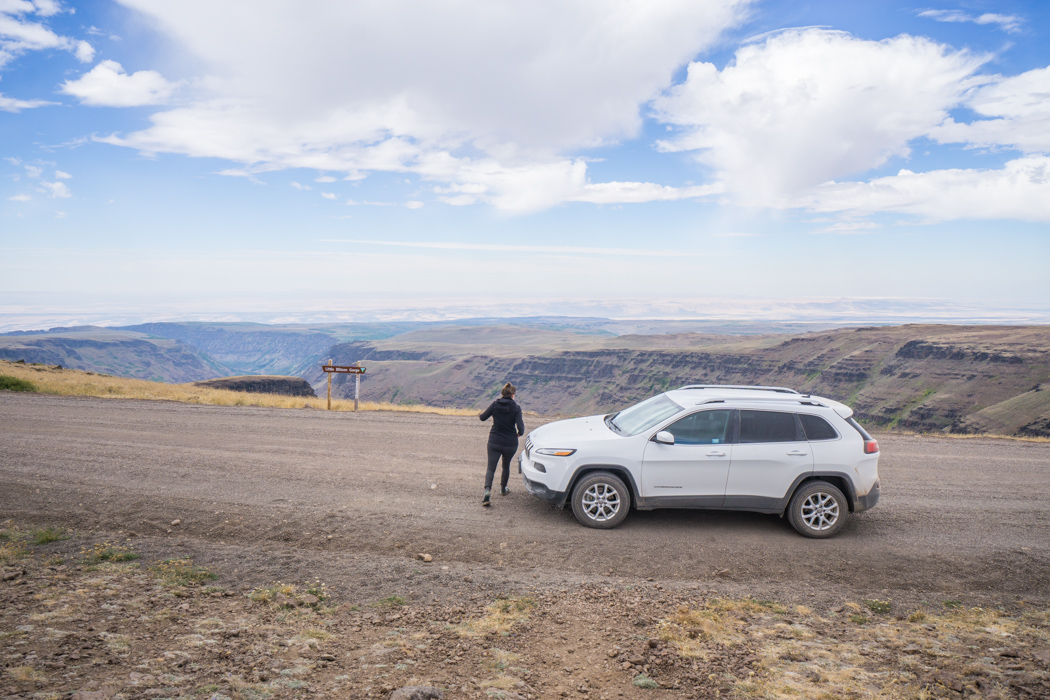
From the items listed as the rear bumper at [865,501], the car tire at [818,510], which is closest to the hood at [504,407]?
the car tire at [818,510]

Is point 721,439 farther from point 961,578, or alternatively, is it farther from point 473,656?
point 473,656

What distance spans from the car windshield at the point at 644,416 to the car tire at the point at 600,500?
2.54 feet

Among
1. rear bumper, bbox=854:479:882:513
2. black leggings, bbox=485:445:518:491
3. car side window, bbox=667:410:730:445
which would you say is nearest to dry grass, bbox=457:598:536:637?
black leggings, bbox=485:445:518:491

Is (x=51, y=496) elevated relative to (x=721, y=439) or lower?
lower

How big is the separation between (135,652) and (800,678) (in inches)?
193

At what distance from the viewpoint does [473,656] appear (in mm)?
4379

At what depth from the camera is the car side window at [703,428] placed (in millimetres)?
7598

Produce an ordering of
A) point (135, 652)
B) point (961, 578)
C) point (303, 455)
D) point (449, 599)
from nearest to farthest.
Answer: point (135, 652) → point (449, 599) → point (961, 578) → point (303, 455)

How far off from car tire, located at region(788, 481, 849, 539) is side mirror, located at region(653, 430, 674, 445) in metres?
1.93

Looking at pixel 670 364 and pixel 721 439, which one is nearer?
pixel 721 439

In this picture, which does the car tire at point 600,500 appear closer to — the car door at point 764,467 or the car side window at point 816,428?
the car door at point 764,467

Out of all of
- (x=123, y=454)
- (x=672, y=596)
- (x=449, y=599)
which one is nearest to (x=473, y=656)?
(x=449, y=599)

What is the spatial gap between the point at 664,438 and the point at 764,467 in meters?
1.45

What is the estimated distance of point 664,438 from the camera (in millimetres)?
7414
